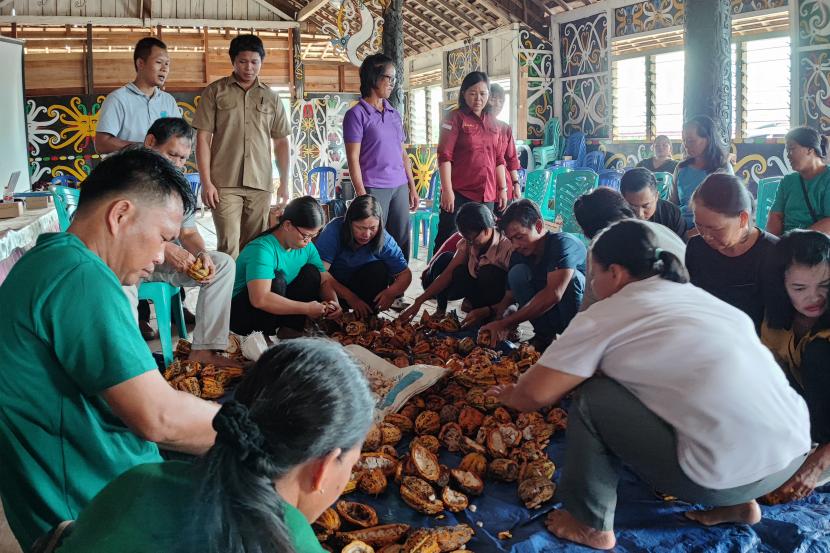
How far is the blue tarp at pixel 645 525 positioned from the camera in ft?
5.83

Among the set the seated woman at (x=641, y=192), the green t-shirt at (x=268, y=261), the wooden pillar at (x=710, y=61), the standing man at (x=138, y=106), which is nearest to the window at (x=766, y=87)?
the wooden pillar at (x=710, y=61)

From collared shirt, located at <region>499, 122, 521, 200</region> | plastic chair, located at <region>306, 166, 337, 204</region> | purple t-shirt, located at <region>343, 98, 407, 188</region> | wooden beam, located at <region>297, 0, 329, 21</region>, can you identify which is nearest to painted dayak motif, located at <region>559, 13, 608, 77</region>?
plastic chair, located at <region>306, 166, 337, 204</region>

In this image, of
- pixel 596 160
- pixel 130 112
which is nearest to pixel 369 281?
pixel 130 112

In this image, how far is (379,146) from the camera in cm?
439

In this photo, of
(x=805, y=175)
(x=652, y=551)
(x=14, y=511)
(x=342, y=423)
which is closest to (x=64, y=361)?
(x=14, y=511)

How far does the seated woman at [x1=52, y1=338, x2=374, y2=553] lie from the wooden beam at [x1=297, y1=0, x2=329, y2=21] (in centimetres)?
1159

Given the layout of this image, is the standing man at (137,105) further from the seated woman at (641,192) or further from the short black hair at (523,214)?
the seated woman at (641,192)

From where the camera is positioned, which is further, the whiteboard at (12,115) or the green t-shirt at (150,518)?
the whiteboard at (12,115)

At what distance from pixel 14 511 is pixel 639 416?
4.37 feet

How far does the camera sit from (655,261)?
1.66 metres

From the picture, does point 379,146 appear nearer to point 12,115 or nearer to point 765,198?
point 765,198

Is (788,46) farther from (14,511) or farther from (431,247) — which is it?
(14,511)

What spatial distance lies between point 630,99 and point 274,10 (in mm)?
7053

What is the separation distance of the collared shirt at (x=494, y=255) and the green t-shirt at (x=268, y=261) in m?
0.83
